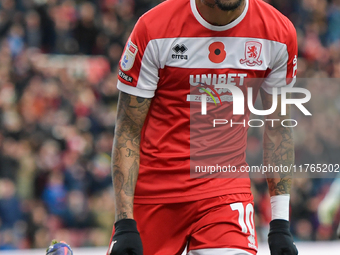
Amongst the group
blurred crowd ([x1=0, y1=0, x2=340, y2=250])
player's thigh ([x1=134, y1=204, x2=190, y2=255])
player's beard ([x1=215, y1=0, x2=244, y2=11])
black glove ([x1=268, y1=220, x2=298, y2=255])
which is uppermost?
player's beard ([x1=215, y1=0, x2=244, y2=11])

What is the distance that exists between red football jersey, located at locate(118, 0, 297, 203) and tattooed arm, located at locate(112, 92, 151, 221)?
0.21 feet

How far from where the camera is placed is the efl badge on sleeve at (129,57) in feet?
10.3

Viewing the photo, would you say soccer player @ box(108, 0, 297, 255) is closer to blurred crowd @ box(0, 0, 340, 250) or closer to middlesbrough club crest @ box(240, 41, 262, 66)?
middlesbrough club crest @ box(240, 41, 262, 66)

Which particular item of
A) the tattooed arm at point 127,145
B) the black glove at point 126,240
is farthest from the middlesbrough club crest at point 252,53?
the black glove at point 126,240

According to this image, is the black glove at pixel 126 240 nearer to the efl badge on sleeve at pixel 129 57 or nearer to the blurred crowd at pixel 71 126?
the efl badge on sleeve at pixel 129 57

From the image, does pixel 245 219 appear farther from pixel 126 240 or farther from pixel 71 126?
pixel 71 126

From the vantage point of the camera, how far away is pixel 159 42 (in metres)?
3.13

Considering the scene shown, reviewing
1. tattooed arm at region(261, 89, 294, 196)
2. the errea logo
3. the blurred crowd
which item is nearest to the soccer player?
the errea logo

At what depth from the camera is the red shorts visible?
2.98m

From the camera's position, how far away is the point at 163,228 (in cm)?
317

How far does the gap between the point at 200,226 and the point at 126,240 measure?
41 centimetres

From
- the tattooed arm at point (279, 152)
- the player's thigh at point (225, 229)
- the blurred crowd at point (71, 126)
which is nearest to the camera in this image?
the player's thigh at point (225, 229)

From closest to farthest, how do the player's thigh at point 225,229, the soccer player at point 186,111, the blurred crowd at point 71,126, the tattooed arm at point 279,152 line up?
the player's thigh at point 225,229
the soccer player at point 186,111
the tattooed arm at point 279,152
the blurred crowd at point 71,126

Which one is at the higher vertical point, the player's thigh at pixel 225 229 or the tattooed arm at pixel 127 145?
the tattooed arm at pixel 127 145
